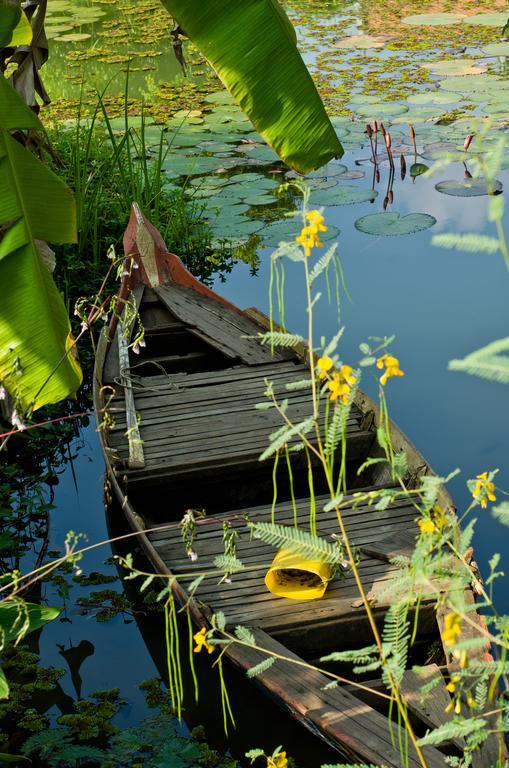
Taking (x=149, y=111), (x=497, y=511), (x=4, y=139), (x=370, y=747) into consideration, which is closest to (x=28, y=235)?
(x=4, y=139)

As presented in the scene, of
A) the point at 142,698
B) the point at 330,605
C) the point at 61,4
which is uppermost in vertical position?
the point at 61,4

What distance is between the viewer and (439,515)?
164 centimetres

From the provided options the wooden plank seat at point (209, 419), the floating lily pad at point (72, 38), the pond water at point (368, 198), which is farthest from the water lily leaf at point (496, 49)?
the wooden plank seat at point (209, 419)

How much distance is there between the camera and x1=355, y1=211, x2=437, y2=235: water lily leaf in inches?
266

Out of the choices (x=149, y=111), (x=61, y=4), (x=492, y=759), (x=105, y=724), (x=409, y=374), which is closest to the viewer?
(x=492, y=759)

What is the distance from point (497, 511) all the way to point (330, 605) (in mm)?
1754

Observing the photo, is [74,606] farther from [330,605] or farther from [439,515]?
[439,515]

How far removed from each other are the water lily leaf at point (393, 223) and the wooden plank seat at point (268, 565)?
3.37m

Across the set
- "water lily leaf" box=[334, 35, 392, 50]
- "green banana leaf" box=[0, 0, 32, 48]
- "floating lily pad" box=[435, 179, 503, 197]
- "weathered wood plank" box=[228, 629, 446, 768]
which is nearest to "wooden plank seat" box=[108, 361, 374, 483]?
"weathered wood plank" box=[228, 629, 446, 768]

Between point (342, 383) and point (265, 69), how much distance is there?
184cm

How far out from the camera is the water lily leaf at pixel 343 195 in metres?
7.30

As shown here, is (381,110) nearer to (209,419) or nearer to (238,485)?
(209,419)

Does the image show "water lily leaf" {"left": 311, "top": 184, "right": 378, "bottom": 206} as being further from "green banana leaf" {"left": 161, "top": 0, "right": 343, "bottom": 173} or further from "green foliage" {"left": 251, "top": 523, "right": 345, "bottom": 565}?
"green foliage" {"left": 251, "top": 523, "right": 345, "bottom": 565}

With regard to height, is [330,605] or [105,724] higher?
[330,605]
